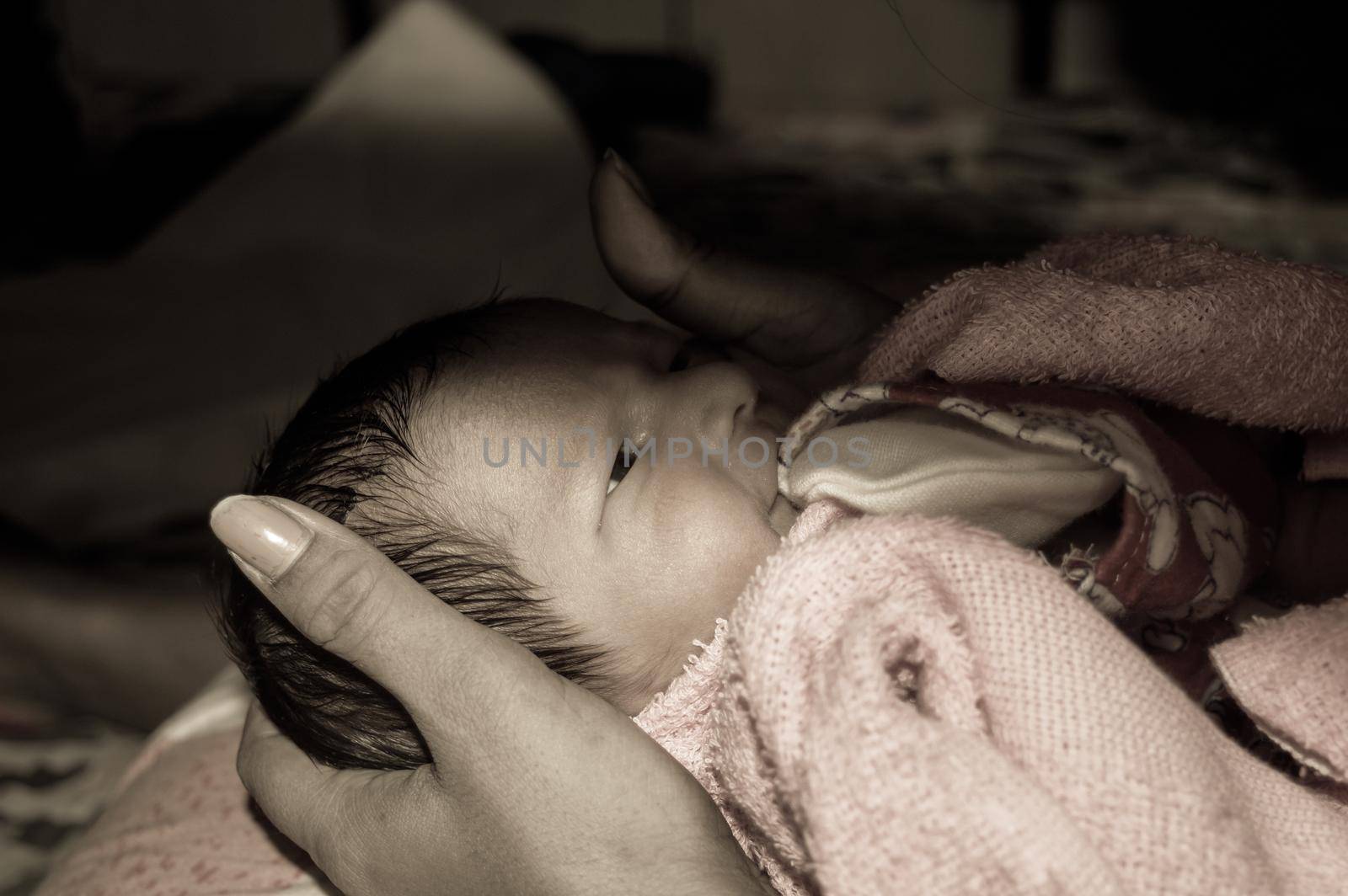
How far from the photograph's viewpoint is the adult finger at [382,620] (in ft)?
1.84

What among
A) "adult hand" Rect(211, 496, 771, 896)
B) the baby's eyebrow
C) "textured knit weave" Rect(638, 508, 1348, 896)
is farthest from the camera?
the baby's eyebrow

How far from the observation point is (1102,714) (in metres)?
0.47

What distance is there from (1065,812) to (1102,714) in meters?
0.05

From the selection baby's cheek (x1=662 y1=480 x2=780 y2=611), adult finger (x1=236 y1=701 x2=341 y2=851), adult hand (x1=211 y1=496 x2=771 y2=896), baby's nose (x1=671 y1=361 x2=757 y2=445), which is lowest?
adult finger (x1=236 y1=701 x2=341 y2=851)

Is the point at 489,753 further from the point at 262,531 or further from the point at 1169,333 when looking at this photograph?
the point at 1169,333

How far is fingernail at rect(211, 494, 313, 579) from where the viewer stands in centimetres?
57

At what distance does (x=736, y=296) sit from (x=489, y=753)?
48cm

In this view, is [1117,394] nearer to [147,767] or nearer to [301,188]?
[147,767]

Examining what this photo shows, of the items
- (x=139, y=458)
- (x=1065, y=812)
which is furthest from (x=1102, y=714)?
(x=139, y=458)

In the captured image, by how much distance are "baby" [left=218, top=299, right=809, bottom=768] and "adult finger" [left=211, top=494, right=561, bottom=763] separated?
0.26 ft

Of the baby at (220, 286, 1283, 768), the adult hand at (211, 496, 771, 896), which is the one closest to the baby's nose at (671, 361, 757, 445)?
the baby at (220, 286, 1283, 768)

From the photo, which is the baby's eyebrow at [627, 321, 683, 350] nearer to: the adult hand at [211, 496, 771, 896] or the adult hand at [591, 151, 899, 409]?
the adult hand at [591, 151, 899, 409]

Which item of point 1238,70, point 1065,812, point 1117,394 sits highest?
point 1238,70

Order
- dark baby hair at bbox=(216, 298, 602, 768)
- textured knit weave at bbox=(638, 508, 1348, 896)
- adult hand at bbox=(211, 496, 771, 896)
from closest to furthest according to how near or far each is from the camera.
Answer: textured knit weave at bbox=(638, 508, 1348, 896), adult hand at bbox=(211, 496, 771, 896), dark baby hair at bbox=(216, 298, 602, 768)
